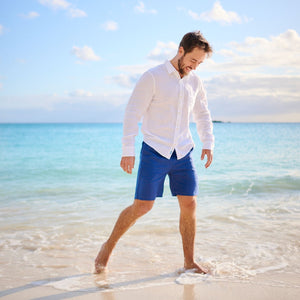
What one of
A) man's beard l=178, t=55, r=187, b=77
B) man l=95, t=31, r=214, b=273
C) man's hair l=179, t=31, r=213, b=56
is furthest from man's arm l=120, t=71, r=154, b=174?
man's hair l=179, t=31, r=213, b=56

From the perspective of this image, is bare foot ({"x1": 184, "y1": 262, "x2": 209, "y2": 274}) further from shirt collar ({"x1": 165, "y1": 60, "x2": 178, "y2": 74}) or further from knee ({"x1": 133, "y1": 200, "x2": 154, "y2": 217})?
shirt collar ({"x1": 165, "y1": 60, "x2": 178, "y2": 74})

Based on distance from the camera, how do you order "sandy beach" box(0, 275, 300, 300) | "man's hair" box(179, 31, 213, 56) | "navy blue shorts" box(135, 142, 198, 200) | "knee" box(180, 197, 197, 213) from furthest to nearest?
"knee" box(180, 197, 197, 213) → "navy blue shorts" box(135, 142, 198, 200) → "man's hair" box(179, 31, 213, 56) → "sandy beach" box(0, 275, 300, 300)

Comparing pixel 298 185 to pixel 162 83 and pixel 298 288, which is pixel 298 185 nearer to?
pixel 298 288

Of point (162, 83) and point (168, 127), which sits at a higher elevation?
point (162, 83)

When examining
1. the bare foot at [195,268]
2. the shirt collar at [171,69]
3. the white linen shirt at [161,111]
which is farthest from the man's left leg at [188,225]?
the shirt collar at [171,69]

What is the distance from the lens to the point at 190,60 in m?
2.70

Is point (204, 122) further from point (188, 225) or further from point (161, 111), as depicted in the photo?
point (188, 225)

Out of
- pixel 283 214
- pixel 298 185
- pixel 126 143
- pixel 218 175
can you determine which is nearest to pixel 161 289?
pixel 126 143

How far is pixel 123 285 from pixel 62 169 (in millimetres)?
9447

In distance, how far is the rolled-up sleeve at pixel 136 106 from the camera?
271cm

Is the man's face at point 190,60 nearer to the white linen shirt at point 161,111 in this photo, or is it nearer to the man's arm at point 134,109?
the white linen shirt at point 161,111

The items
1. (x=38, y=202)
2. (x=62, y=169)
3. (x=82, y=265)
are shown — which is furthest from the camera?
(x=62, y=169)

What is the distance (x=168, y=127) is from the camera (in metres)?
2.76

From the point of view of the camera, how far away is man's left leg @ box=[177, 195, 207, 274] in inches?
114
